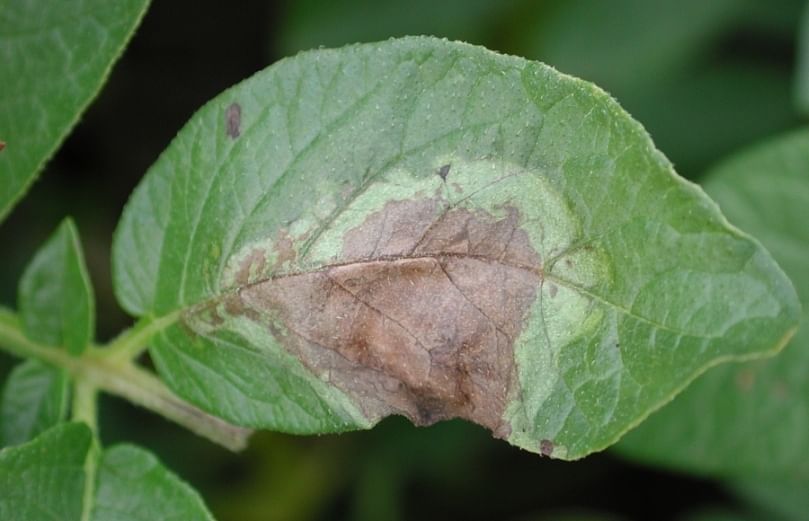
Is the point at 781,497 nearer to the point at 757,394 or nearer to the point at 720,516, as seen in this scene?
the point at 720,516

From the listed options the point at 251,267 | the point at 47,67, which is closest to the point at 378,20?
the point at 47,67

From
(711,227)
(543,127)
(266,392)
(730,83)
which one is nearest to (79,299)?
(266,392)

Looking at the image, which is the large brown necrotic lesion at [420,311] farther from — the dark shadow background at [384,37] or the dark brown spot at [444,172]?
the dark shadow background at [384,37]

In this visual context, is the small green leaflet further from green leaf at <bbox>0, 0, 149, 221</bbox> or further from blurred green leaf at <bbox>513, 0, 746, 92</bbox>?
blurred green leaf at <bbox>513, 0, 746, 92</bbox>

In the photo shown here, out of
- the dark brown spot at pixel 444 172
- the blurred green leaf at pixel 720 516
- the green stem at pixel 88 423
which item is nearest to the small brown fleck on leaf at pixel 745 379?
the blurred green leaf at pixel 720 516

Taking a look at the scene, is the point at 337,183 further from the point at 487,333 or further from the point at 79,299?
the point at 79,299

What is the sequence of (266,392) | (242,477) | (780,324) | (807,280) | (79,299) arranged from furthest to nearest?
(242,477)
(807,280)
(79,299)
(266,392)
(780,324)
